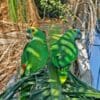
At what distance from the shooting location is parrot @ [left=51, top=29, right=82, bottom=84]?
738mm

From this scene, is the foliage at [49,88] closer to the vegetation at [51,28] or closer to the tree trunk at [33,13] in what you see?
the vegetation at [51,28]

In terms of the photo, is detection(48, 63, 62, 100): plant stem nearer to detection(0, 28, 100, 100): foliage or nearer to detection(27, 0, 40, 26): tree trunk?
detection(0, 28, 100, 100): foliage

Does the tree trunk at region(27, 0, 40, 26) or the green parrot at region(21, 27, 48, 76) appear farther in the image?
the tree trunk at region(27, 0, 40, 26)

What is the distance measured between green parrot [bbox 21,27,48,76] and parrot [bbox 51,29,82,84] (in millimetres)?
23

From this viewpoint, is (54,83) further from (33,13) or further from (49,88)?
(33,13)

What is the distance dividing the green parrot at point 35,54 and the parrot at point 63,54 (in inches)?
0.9

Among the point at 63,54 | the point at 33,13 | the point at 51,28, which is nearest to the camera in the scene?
the point at 63,54

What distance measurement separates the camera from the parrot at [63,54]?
738 mm

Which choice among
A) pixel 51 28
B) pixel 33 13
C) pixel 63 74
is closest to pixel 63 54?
pixel 63 74

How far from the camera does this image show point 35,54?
0.79 metres

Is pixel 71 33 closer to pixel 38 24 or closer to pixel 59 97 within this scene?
pixel 59 97

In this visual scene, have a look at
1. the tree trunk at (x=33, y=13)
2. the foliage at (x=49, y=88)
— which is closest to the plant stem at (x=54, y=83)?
the foliage at (x=49, y=88)

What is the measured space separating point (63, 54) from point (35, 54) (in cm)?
7

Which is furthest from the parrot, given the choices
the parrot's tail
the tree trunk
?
the tree trunk
